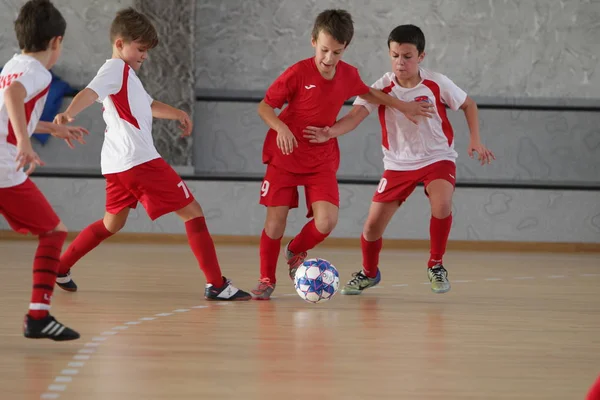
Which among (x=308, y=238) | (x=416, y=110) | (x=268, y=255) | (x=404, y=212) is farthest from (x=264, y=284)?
(x=404, y=212)

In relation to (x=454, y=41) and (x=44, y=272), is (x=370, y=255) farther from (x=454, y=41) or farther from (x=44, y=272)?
(x=454, y=41)

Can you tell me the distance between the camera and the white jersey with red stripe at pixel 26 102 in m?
2.64

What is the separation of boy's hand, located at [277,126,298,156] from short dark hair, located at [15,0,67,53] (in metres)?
1.12

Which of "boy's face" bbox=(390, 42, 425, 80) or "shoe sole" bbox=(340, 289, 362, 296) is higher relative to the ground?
"boy's face" bbox=(390, 42, 425, 80)

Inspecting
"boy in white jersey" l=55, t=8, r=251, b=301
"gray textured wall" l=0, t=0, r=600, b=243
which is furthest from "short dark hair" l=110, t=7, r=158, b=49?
"gray textured wall" l=0, t=0, r=600, b=243

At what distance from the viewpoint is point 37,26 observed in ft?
8.85

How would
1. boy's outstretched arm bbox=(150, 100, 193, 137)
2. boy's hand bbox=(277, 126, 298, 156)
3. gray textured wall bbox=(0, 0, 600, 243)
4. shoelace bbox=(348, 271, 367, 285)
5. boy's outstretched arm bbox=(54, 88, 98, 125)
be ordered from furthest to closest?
gray textured wall bbox=(0, 0, 600, 243) → shoelace bbox=(348, 271, 367, 285) → boy's outstretched arm bbox=(150, 100, 193, 137) → boy's hand bbox=(277, 126, 298, 156) → boy's outstretched arm bbox=(54, 88, 98, 125)

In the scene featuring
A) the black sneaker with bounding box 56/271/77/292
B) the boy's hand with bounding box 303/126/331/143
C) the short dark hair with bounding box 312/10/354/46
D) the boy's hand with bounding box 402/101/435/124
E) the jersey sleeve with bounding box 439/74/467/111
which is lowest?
the black sneaker with bounding box 56/271/77/292

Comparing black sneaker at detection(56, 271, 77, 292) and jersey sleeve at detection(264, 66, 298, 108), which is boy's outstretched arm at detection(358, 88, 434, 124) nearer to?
jersey sleeve at detection(264, 66, 298, 108)

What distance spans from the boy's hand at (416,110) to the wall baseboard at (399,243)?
9.46 feet

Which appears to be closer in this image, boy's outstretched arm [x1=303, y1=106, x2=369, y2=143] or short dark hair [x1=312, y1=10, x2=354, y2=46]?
short dark hair [x1=312, y1=10, x2=354, y2=46]

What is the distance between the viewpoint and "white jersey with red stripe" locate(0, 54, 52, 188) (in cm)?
264

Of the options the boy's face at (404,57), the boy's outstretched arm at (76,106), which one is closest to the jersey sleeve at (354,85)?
the boy's face at (404,57)

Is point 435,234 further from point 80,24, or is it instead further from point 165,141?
point 80,24
